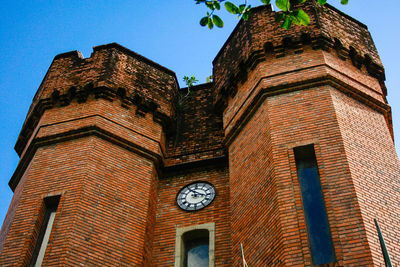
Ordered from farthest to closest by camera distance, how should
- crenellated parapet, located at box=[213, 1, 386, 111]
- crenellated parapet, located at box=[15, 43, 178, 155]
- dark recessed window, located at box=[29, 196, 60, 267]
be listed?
crenellated parapet, located at box=[15, 43, 178, 155] < crenellated parapet, located at box=[213, 1, 386, 111] < dark recessed window, located at box=[29, 196, 60, 267]

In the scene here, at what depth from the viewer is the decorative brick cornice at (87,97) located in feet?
47.2

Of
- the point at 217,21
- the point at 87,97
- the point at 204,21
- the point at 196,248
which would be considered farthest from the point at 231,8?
the point at 87,97

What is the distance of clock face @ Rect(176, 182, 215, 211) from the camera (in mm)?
13203

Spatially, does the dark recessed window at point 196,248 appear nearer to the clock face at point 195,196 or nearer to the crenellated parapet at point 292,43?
the clock face at point 195,196

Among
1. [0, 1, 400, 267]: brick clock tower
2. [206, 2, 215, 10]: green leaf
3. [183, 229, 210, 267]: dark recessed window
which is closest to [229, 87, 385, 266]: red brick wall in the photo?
[0, 1, 400, 267]: brick clock tower

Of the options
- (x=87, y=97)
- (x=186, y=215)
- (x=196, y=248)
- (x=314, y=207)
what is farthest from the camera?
(x=87, y=97)

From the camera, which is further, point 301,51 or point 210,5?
point 301,51

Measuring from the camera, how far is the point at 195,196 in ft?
44.2

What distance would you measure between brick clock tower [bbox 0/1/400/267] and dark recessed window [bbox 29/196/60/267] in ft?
0.08

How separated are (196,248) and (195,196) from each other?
55.0 inches

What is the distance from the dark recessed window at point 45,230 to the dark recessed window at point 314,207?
5363 mm

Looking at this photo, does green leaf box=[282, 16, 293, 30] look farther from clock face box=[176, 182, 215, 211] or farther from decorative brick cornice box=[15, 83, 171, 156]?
decorative brick cornice box=[15, 83, 171, 156]

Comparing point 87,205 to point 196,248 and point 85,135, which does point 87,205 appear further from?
point 196,248

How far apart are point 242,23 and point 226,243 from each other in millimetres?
6715
